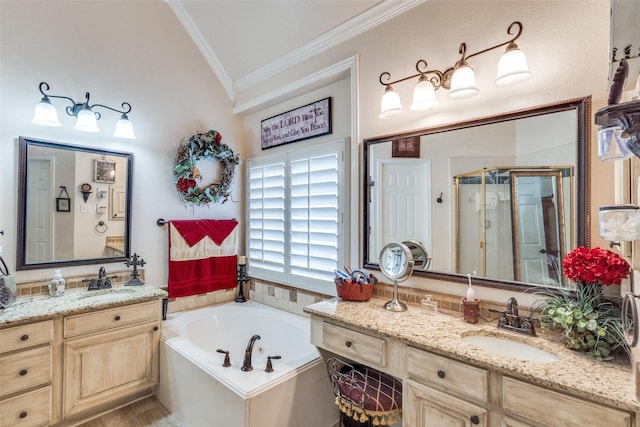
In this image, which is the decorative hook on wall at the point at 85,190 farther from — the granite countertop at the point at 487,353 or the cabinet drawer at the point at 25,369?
the granite countertop at the point at 487,353

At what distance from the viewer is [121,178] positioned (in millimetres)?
2678

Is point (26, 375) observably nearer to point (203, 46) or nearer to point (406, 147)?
point (406, 147)

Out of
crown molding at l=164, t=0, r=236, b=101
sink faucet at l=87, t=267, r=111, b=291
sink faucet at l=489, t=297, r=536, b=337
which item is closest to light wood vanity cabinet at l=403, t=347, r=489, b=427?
sink faucet at l=489, t=297, r=536, b=337

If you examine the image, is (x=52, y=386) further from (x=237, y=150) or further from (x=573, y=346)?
(x=573, y=346)

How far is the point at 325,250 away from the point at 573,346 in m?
1.66

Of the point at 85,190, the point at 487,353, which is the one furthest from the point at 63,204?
the point at 487,353

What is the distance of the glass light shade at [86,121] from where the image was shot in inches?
92.1

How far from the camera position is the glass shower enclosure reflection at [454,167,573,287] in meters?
1.54

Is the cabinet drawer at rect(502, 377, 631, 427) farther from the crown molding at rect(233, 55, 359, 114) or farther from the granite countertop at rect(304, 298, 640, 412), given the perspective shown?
the crown molding at rect(233, 55, 359, 114)

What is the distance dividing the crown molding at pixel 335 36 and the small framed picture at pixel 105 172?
152 cm

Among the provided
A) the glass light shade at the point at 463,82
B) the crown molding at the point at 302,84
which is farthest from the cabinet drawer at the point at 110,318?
the glass light shade at the point at 463,82

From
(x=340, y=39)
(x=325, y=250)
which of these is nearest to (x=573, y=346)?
(x=325, y=250)

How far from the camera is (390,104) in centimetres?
200

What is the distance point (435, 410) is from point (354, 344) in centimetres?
48
